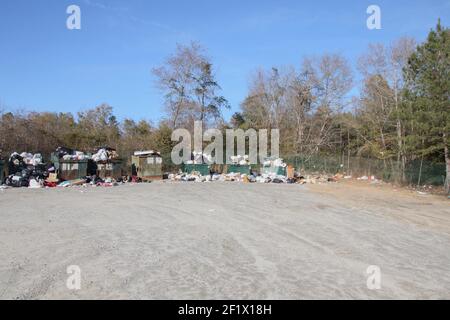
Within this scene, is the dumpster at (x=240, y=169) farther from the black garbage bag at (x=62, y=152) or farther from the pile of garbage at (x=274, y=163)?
the black garbage bag at (x=62, y=152)

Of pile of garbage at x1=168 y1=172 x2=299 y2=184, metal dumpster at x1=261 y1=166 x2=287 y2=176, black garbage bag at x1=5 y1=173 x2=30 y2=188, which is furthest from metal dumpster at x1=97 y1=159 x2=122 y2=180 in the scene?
metal dumpster at x1=261 y1=166 x2=287 y2=176

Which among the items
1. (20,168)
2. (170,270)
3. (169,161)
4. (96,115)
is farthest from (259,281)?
(96,115)

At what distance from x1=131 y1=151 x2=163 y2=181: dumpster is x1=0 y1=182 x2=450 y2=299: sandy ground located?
47.8 ft

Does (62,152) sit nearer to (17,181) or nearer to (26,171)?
(26,171)

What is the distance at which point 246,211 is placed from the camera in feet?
42.1

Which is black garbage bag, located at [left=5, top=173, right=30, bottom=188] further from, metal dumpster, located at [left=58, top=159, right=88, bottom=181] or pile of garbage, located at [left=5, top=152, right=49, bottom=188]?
metal dumpster, located at [left=58, top=159, right=88, bottom=181]

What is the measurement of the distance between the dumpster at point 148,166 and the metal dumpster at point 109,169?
4.36 ft

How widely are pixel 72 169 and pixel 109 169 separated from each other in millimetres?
2441

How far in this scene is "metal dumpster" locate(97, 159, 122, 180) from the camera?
86.5 feet

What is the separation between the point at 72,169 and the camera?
81.8 ft

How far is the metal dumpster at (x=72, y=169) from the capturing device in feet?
80.9

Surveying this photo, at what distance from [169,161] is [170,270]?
2777cm

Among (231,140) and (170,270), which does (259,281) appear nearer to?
(170,270)

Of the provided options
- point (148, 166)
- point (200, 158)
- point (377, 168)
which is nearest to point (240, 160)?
point (200, 158)
